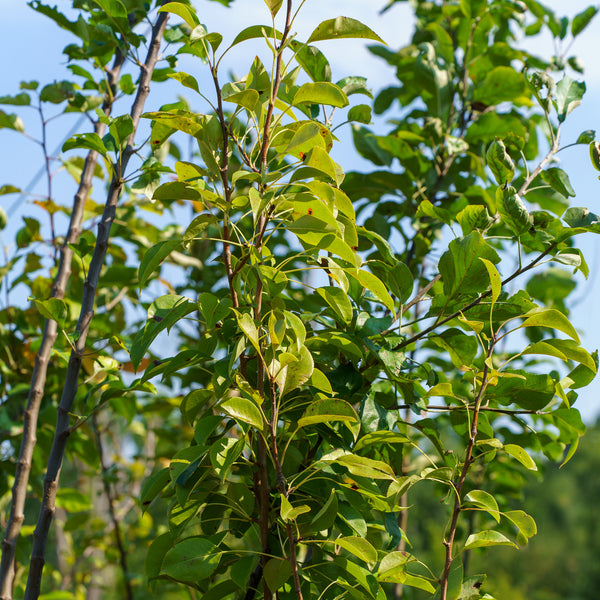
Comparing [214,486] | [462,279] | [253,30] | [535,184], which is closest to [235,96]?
[253,30]

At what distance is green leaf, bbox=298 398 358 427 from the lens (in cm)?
84

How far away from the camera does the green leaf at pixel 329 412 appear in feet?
2.77

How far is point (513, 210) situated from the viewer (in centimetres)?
104

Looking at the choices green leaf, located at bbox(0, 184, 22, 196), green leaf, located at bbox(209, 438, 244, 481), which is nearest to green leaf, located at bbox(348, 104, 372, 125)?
green leaf, located at bbox(209, 438, 244, 481)

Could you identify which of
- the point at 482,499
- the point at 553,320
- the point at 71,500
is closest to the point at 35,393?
the point at 71,500

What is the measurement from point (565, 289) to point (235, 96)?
4.03 ft

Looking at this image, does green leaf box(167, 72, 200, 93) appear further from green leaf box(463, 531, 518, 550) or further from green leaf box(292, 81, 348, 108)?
green leaf box(463, 531, 518, 550)

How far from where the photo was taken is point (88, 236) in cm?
171

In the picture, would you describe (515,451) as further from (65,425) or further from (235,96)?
(65,425)

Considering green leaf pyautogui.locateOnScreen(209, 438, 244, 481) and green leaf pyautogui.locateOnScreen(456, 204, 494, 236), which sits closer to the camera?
green leaf pyautogui.locateOnScreen(209, 438, 244, 481)

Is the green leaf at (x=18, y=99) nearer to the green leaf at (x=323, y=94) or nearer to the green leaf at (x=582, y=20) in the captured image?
the green leaf at (x=323, y=94)

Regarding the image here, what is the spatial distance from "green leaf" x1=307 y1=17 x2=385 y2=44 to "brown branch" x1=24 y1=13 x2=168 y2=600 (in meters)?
0.52

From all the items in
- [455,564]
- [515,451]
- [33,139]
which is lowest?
[455,564]

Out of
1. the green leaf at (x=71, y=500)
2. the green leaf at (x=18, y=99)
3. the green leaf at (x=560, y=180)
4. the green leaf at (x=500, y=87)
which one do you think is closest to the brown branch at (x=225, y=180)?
the green leaf at (x=560, y=180)
